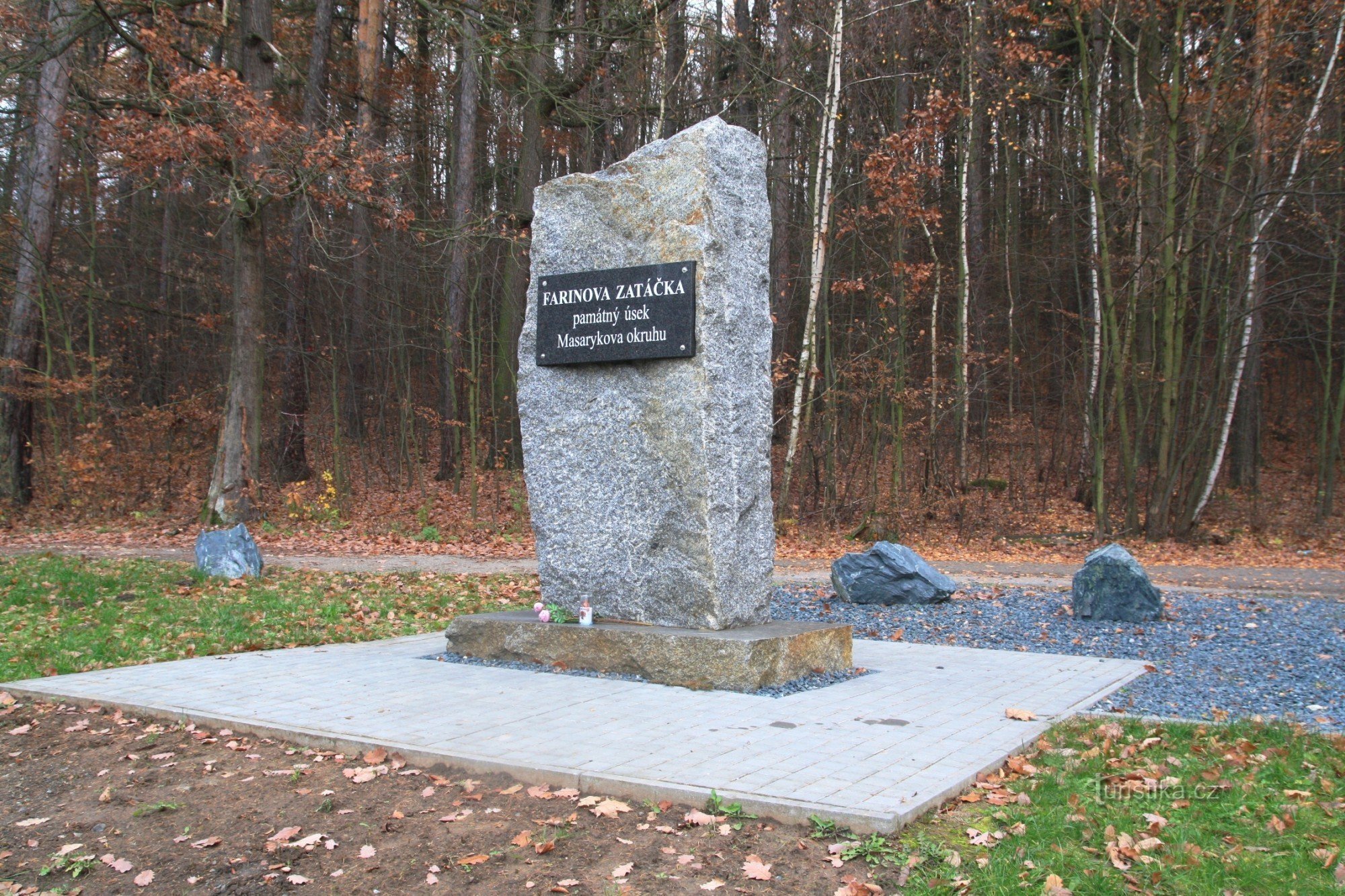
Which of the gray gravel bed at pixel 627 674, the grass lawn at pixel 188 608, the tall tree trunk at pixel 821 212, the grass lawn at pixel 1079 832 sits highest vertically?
the tall tree trunk at pixel 821 212

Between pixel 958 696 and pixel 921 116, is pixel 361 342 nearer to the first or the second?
pixel 921 116

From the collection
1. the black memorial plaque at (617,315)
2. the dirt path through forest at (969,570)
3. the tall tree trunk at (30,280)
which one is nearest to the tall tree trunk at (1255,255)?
the dirt path through forest at (969,570)

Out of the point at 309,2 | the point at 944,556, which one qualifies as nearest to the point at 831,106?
the point at 944,556

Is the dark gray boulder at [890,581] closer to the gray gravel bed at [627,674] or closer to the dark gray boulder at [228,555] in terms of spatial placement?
the gray gravel bed at [627,674]

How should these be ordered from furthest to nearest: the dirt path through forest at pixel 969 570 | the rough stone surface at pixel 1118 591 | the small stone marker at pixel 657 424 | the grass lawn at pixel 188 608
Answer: the dirt path through forest at pixel 969 570, the rough stone surface at pixel 1118 591, the grass lawn at pixel 188 608, the small stone marker at pixel 657 424

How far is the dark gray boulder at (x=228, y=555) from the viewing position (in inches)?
451

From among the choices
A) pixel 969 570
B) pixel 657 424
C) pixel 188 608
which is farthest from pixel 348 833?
pixel 969 570

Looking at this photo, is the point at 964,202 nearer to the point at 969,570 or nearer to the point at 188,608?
the point at 969,570

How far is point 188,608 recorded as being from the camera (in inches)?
372

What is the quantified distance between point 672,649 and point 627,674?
39 cm

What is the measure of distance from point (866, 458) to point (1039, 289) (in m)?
8.20

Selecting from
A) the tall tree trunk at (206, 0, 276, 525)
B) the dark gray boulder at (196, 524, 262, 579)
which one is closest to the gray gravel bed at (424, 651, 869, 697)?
the dark gray boulder at (196, 524, 262, 579)

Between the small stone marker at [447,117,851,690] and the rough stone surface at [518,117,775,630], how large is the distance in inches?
0.5

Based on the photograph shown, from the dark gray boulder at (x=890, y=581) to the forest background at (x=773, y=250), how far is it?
593cm
